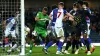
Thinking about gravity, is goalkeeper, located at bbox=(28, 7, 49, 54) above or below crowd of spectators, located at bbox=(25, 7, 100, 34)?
above

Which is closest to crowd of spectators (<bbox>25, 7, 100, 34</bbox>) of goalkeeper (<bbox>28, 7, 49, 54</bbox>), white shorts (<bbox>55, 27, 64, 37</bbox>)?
goalkeeper (<bbox>28, 7, 49, 54</bbox>)

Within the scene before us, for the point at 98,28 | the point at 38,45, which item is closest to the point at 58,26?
the point at 38,45

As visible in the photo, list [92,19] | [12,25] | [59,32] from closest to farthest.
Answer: [59,32] < [12,25] < [92,19]

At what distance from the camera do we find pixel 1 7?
15289 mm

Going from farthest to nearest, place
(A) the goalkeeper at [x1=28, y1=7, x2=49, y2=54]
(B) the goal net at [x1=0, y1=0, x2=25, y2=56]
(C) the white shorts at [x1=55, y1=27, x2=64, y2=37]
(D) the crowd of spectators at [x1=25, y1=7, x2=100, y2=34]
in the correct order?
(D) the crowd of spectators at [x1=25, y1=7, x2=100, y2=34]
(A) the goalkeeper at [x1=28, y1=7, x2=49, y2=54]
(C) the white shorts at [x1=55, y1=27, x2=64, y2=37]
(B) the goal net at [x1=0, y1=0, x2=25, y2=56]

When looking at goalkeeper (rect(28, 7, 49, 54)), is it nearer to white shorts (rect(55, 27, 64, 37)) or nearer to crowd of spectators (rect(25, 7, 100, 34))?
white shorts (rect(55, 27, 64, 37))

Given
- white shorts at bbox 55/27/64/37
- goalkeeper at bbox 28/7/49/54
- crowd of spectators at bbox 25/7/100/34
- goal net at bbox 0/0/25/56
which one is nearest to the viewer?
goal net at bbox 0/0/25/56

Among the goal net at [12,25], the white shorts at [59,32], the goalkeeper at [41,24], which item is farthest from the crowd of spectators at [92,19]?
the white shorts at [59,32]

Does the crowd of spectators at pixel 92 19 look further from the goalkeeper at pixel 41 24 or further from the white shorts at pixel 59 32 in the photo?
the white shorts at pixel 59 32

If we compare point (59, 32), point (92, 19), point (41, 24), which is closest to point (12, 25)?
point (41, 24)

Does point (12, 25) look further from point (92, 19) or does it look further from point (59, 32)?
point (92, 19)

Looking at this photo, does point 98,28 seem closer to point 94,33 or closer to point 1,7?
point 94,33

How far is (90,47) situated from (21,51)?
388cm

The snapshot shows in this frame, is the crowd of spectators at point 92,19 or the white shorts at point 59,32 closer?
the white shorts at point 59,32
